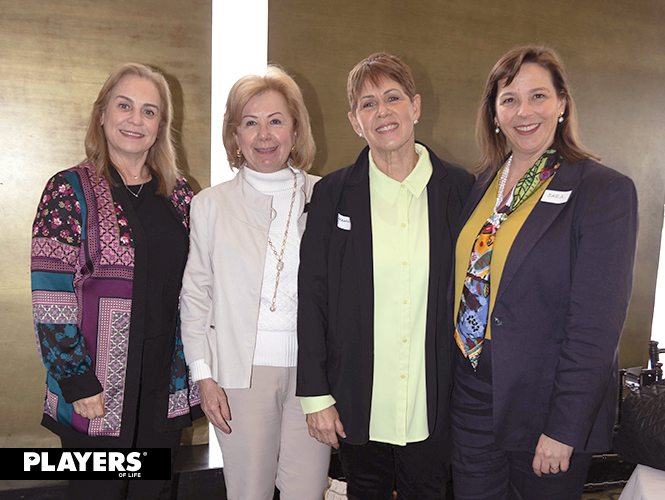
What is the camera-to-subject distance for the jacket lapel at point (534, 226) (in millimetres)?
1319

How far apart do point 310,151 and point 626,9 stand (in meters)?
3.37

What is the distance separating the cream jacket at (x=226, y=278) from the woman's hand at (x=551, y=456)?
94cm

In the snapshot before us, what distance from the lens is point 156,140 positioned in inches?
75.9

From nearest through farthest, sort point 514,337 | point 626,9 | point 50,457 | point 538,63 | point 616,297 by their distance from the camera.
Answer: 1. point 616,297
2. point 514,337
3. point 538,63
4. point 50,457
5. point 626,9

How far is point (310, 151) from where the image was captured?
1.96 m

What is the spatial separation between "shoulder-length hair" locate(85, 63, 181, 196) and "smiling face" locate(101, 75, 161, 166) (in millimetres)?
20

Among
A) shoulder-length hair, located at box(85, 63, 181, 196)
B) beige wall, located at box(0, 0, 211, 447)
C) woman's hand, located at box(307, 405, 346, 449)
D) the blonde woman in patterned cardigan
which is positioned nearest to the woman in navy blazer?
woman's hand, located at box(307, 405, 346, 449)

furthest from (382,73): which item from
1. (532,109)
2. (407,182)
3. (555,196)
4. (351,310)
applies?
(351,310)

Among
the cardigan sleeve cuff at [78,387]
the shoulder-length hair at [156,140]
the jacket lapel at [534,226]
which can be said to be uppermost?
the shoulder-length hair at [156,140]

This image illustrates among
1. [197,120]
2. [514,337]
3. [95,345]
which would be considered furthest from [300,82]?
[514,337]

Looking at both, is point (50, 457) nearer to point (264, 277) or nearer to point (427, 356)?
point (264, 277)

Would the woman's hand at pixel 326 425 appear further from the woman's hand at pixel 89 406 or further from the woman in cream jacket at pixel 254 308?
the woman's hand at pixel 89 406

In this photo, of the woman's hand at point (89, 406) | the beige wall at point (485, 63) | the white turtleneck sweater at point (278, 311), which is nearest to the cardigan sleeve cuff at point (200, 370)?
the white turtleneck sweater at point (278, 311)

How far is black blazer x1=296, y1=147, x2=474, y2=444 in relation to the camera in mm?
1539
